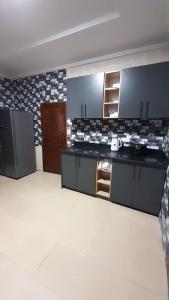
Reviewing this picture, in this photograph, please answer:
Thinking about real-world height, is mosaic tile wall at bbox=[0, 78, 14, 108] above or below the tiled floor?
above

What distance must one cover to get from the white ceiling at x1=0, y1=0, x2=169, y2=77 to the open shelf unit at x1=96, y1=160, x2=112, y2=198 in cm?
198

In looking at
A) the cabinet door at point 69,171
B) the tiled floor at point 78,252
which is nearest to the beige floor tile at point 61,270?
the tiled floor at point 78,252

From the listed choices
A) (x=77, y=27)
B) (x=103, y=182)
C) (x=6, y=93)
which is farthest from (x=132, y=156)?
(x=6, y=93)

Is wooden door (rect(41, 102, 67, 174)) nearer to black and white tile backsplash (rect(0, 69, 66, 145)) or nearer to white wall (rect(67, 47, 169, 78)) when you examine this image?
black and white tile backsplash (rect(0, 69, 66, 145))

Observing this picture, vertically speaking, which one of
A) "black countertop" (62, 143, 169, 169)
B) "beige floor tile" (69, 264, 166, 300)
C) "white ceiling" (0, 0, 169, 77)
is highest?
"white ceiling" (0, 0, 169, 77)

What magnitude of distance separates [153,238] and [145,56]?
2590 mm

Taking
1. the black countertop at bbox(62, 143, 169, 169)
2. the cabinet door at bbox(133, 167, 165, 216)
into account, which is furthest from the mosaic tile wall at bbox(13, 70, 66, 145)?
the cabinet door at bbox(133, 167, 165, 216)

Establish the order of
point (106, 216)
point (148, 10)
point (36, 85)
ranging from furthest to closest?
point (36, 85) → point (106, 216) → point (148, 10)

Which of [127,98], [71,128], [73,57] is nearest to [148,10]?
[127,98]

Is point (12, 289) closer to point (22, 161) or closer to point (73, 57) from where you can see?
point (22, 161)

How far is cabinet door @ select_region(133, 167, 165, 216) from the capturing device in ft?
6.61

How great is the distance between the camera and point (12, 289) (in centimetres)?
120

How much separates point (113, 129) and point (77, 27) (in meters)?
1.63

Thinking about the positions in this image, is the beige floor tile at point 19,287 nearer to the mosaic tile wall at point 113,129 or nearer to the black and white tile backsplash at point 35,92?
the mosaic tile wall at point 113,129
